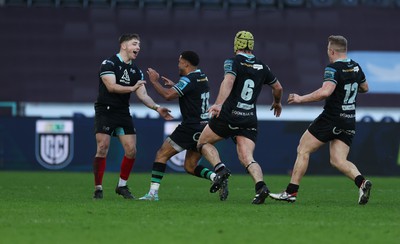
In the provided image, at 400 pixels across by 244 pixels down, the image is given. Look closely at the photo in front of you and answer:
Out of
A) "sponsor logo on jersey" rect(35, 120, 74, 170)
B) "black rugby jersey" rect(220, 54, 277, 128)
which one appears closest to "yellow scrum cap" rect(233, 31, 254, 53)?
"black rugby jersey" rect(220, 54, 277, 128)

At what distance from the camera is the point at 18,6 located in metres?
27.8

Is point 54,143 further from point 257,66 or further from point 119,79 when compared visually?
point 257,66

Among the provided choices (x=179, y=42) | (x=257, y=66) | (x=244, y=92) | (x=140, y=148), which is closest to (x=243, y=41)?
(x=257, y=66)

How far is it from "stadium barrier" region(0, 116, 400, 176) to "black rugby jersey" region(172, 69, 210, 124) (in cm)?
978

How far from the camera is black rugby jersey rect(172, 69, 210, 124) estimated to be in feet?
45.4

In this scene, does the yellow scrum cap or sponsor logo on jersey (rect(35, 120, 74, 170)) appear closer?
the yellow scrum cap

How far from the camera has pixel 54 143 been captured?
78.7ft

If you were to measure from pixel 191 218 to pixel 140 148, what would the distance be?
44.2 ft

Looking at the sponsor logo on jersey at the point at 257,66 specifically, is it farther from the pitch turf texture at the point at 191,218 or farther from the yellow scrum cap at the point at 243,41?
the pitch turf texture at the point at 191,218

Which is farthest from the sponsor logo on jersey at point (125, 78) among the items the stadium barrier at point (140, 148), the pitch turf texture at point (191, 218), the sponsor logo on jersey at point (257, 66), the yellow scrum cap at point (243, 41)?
the stadium barrier at point (140, 148)

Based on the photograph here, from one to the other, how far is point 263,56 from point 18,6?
6387 millimetres

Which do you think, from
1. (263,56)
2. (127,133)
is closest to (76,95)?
(263,56)

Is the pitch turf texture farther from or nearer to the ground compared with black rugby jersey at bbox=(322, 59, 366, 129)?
nearer to the ground

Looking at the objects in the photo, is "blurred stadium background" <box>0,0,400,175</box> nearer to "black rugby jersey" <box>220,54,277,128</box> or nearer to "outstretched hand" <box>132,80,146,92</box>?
"outstretched hand" <box>132,80,146,92</box>
